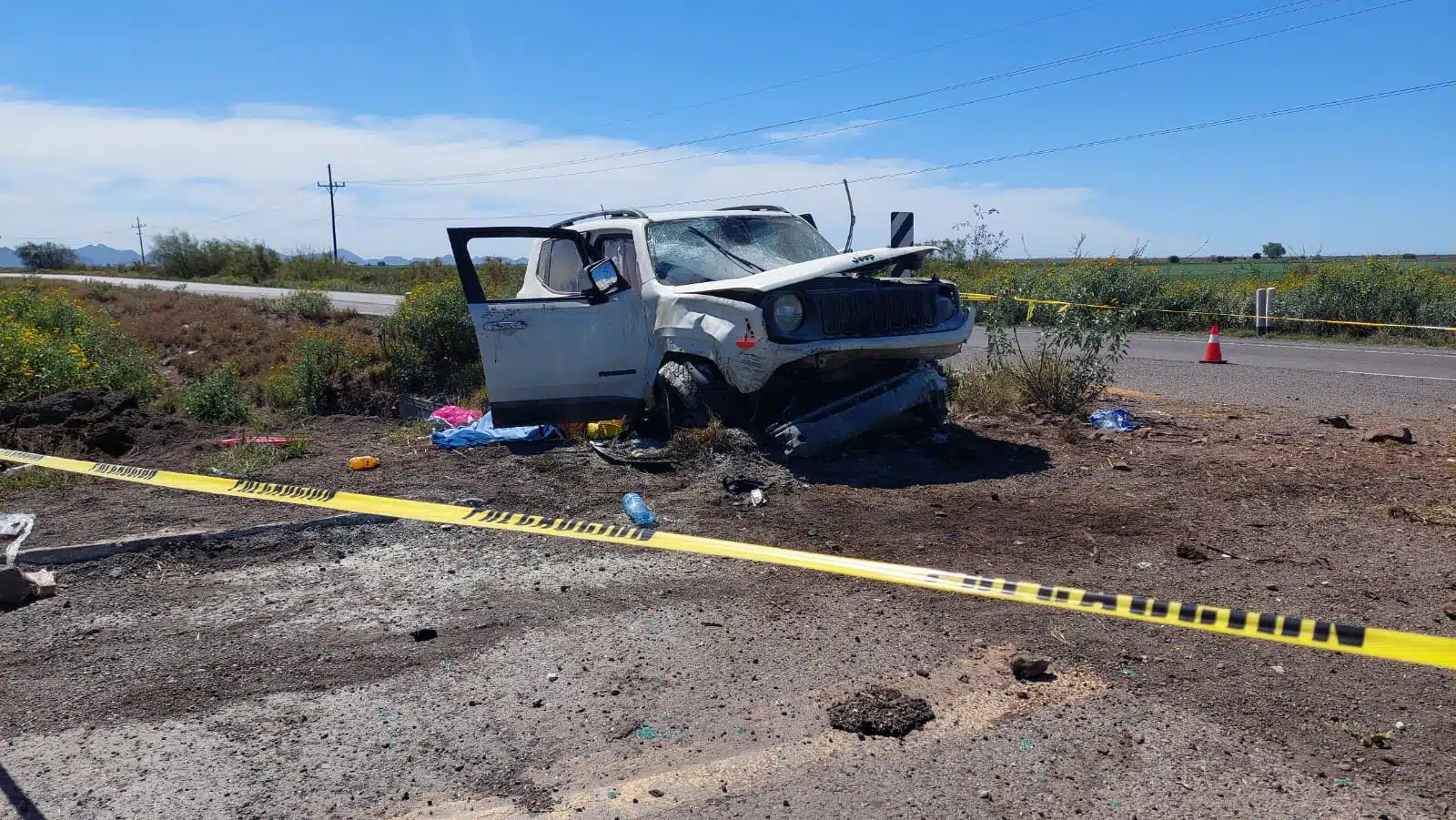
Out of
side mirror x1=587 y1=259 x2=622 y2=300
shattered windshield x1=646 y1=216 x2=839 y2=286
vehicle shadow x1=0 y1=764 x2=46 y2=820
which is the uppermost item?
shattered windshield x1=646 y1=216 x2=839 y2=286

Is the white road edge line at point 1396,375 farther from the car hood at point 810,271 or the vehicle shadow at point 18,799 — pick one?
the vehicle shadow at point 18,799

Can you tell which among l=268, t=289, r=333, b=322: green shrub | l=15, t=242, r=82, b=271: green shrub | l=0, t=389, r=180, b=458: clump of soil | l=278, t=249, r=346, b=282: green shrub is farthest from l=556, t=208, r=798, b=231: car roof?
l=15, t=242, r=82, b=271: green shrub

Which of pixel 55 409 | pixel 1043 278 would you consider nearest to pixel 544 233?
pixel 55 409

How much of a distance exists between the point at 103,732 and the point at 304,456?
4.64m

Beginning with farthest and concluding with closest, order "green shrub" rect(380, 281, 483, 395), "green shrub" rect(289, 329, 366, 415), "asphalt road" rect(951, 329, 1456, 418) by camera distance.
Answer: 1. "green shrub" rect(380, 281, 483, 395)
2. "green shrub" rect(289, 329, 366, 415)
3. "asphalt road" rect(951, 329, 1456, 418)

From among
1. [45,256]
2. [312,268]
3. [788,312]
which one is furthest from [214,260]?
[788,312]

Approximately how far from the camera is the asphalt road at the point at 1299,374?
1075 centimetres

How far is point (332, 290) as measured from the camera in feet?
126

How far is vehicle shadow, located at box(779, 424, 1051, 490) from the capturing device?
691cm

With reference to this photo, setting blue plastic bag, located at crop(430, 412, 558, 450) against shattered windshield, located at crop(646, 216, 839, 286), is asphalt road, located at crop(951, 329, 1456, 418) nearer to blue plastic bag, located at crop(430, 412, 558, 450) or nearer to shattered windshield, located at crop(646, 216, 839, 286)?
shattered windshield, located at crop(646, 216, 839, 286)

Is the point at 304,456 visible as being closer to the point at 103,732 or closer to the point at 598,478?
the point at 598,478

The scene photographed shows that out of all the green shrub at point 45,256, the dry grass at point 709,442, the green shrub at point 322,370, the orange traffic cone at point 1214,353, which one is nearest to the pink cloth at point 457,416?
the green shrub at point 322,370

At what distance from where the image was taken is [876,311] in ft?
23.7

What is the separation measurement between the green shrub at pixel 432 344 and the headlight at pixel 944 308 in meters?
5.85
